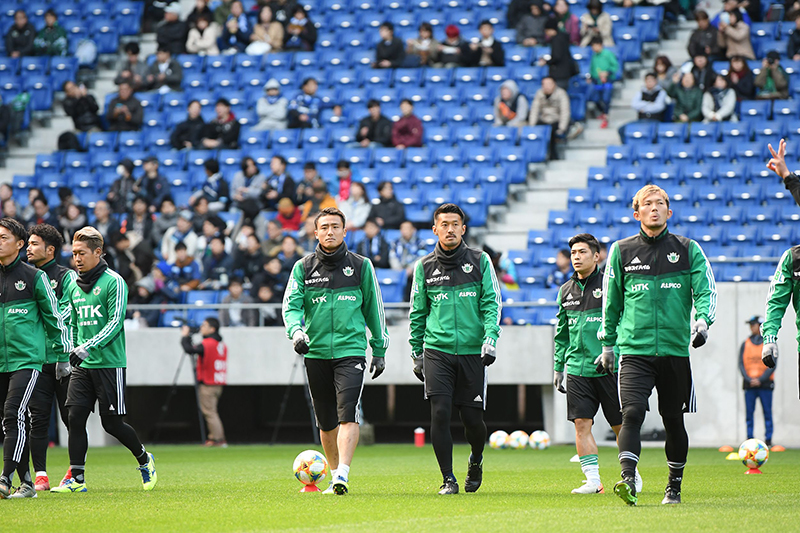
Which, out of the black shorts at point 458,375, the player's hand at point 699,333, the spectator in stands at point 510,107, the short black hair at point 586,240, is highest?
the spectator in stands at point 510,107

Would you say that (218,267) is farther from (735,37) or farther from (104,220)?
(735,37)

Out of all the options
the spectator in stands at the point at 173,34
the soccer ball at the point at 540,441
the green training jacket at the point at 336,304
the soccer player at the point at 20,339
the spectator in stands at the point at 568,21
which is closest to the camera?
the soccer player at the point at 20,339

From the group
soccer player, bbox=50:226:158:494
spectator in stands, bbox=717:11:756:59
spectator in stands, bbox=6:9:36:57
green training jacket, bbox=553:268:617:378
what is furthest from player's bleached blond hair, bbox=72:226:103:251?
spectator in stands, bbox=6:9:36:57

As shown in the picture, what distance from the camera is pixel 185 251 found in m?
19.9

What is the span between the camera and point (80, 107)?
80.1 ft

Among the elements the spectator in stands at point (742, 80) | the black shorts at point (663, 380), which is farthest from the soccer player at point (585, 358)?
the spectator in stands at point (742, 80)

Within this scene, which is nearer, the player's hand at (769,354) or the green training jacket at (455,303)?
the player's hand at (769,354)

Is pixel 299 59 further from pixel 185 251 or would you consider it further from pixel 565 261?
pixel 565 261

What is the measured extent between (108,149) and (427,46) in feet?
23.5

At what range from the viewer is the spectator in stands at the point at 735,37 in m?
21.2

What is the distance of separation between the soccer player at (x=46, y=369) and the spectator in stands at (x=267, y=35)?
15.6 meters

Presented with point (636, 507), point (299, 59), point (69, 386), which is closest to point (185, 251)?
point (299, 59)

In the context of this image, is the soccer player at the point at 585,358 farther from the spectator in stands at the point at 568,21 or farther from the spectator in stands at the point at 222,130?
the spectator in stands at the point at 222,130

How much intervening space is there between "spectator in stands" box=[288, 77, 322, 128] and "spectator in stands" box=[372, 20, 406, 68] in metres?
1.56
